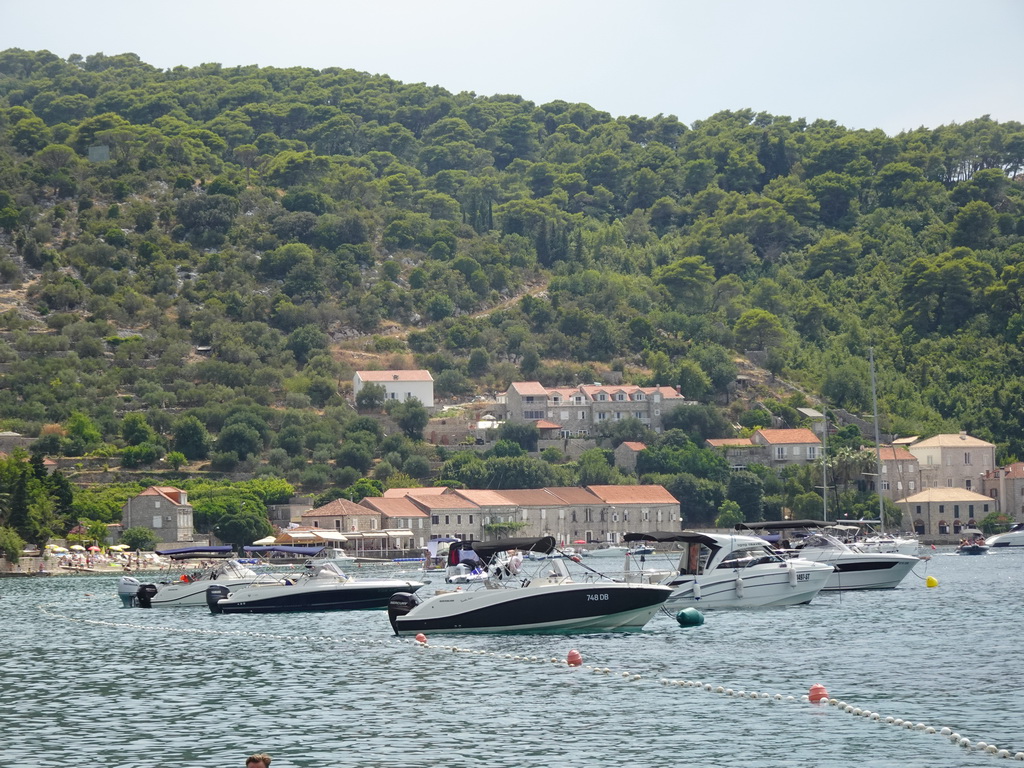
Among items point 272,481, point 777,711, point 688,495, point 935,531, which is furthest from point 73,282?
point 777,711

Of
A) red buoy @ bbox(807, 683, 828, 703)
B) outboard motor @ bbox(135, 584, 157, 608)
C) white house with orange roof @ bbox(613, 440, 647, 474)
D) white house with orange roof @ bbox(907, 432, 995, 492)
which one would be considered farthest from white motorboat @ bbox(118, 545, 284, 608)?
white house with orange roof @ bbox(907, 432, 995, 492)

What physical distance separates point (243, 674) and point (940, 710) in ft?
57.1

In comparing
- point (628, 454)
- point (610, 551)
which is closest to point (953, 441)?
point (628, 454)

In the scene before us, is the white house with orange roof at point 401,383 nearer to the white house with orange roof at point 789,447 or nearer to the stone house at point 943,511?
the white house with orange roof at point 789,447

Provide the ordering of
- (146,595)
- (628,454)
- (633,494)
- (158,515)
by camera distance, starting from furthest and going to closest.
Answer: (628,454), (633,494), (158,515), (146,595)

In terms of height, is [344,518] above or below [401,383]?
below

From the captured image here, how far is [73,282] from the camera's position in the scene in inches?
7131

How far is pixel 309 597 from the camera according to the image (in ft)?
192

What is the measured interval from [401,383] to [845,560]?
352 ft

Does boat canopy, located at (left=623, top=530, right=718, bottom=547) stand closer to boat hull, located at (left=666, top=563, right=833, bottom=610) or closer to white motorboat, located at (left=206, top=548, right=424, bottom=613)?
boat hull, located at (left=666, top=563, right=833, bottom=610)

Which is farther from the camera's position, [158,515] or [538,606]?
[158,515]

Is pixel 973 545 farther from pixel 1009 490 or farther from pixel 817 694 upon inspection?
pixel 817 694

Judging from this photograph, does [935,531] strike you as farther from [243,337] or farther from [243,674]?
[243,674]

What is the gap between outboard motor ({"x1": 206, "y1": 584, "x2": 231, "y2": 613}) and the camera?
60656 millimetres
